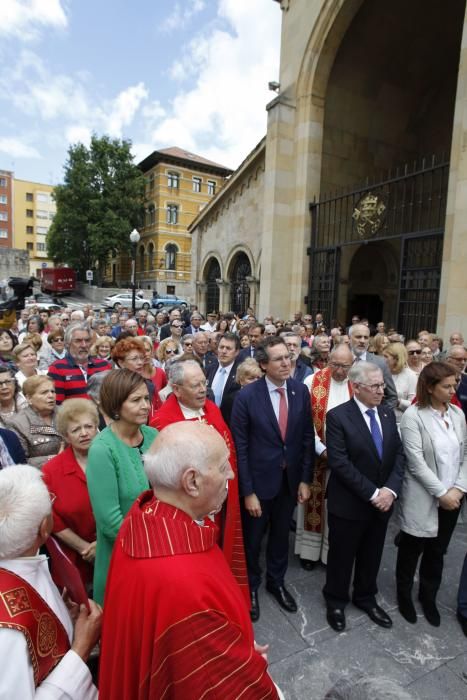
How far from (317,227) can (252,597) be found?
10.9 m

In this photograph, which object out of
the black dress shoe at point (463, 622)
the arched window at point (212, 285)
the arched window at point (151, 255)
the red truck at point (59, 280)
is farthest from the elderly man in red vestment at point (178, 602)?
the red truck at point (59, 280)

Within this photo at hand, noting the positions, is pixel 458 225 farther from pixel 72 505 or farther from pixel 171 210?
pixel 171 210

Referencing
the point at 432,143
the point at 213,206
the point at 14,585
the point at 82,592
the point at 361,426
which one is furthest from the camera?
the point at 213,206

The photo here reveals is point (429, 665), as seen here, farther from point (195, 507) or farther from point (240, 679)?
point (195, 507)

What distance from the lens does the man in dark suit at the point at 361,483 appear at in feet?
9.00

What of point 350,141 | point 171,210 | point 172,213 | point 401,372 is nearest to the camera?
point 401,372

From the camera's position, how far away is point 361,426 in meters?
2.79

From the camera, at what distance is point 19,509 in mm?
1365

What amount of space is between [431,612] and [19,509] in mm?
2956

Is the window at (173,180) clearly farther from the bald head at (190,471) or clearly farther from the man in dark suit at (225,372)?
the bald head at (190,471)

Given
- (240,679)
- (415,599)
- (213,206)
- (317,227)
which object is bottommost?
(415,599)

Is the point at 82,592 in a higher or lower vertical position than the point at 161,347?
lower

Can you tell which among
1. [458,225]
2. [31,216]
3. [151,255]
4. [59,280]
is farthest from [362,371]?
[31,216]

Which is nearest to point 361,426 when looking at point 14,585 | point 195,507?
point 195,507
